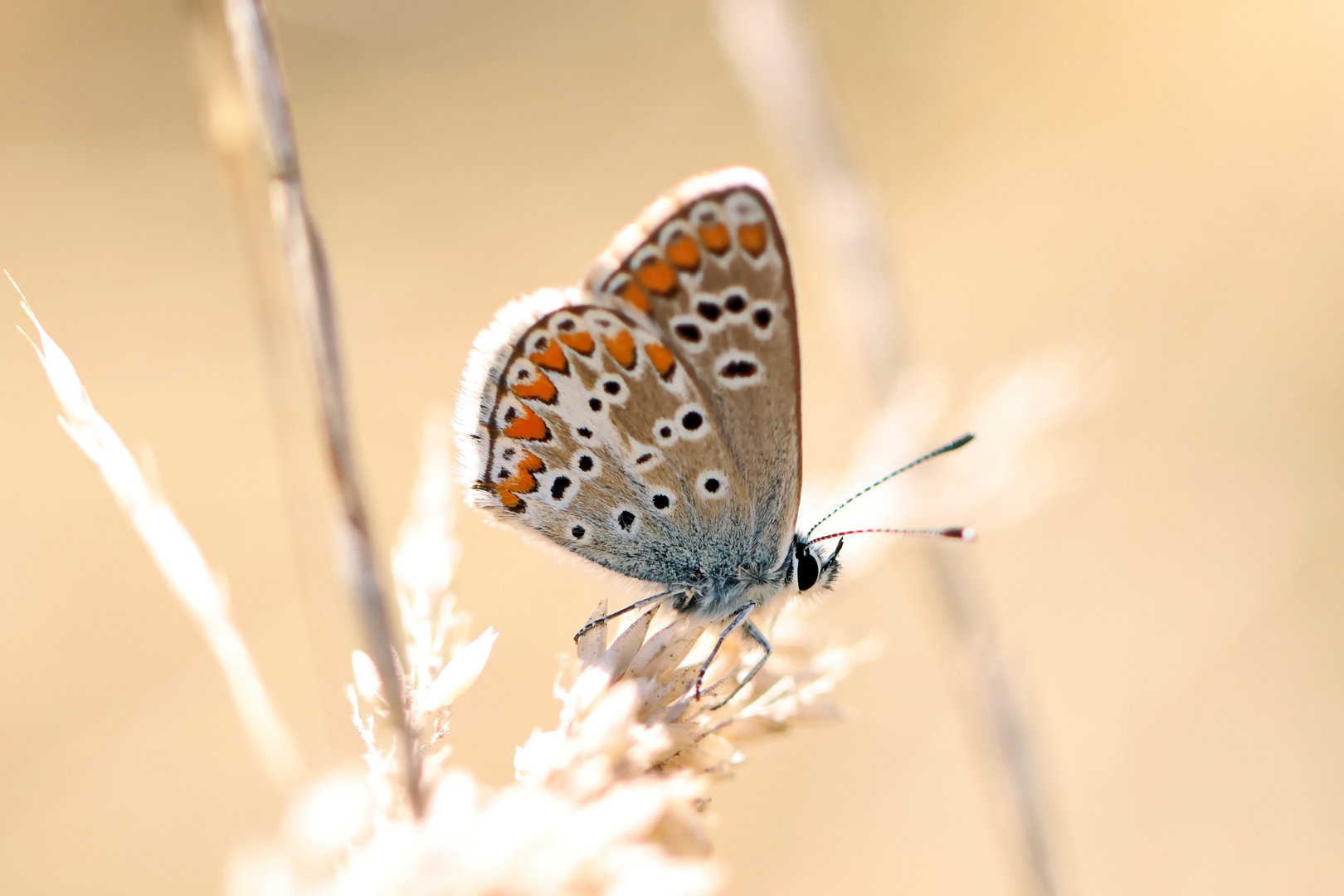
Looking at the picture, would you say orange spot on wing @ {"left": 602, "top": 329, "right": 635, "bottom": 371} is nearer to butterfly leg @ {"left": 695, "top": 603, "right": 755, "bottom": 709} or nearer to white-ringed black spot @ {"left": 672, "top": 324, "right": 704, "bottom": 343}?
white-ringed black spot @ {"left": 672, "top": 324, "right": 704, "bottom": 343}

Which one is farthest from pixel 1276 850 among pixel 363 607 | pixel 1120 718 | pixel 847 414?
pixel 363 607

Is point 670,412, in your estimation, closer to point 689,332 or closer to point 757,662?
point 689,332

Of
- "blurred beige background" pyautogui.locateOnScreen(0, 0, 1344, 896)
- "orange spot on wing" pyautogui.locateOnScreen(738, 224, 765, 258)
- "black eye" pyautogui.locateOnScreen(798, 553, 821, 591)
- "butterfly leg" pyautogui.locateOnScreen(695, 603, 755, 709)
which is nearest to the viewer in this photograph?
"butterfly leg" pyautogui.locateOnScreen(695, 603, 755, 709)

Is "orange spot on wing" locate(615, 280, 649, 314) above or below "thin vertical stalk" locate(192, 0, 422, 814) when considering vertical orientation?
below

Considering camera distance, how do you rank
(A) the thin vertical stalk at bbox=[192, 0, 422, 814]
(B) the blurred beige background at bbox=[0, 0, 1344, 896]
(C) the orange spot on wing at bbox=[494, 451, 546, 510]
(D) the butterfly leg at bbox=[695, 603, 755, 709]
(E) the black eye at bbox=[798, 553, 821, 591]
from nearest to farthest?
(A) the thin vertical stalk at bbox=[192, 0, 422, 814] → (D) the butterfly leg at bbox=[695, 603, 755, 709] → (C) the orange spot on wing at bbox=[494, 451, 546, 510] → (E) the black eye at bbox=[798, 553, 821, 591] → (B) the blurred beige background at bbox=[0, 0, 1344, 896]

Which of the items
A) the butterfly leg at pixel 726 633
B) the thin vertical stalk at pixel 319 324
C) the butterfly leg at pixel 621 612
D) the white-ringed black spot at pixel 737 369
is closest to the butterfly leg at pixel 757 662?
the butterfly leg at pixel 726 633

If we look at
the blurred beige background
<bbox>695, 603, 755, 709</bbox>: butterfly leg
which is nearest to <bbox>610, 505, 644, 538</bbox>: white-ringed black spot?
<bbox>695, 603, 755, 709</bbox>: butterfly leg

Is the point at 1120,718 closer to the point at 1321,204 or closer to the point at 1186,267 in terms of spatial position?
the point at 1186,267

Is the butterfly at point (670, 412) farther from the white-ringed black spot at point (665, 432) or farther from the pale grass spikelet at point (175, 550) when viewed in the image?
the pale grass spikelet at point (175, 550)
